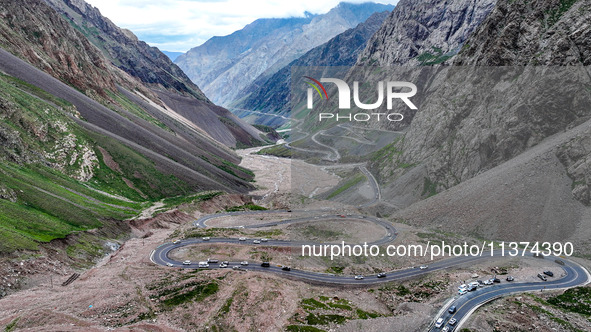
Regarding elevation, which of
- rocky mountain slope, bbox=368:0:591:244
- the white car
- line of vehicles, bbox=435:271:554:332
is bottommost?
the white car

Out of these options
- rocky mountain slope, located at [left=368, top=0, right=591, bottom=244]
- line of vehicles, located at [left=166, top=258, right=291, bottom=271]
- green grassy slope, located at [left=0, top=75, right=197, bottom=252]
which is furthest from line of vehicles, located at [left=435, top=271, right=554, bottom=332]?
green grassy slope, located at [left=0, top=75, right=197, bottom=252]

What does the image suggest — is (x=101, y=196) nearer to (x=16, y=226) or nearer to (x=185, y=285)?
(x=16, y=226)

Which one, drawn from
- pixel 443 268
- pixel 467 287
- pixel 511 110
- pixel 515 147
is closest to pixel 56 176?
pixel 443 268

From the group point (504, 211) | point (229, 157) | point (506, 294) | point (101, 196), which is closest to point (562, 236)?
point (504, 211)

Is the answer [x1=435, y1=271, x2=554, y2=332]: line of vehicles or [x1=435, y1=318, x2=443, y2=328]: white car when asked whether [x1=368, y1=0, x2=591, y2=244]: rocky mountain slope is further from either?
[x1=435, y1=318, x2=443, y2=328]: white car

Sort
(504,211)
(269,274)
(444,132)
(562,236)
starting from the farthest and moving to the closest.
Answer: (444,132) < (504,211) < (562,236) < (269,274)

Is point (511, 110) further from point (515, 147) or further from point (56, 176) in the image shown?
point (56, 176)

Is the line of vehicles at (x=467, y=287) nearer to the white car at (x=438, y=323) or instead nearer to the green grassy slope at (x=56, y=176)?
the white car at (x=438, y=323)

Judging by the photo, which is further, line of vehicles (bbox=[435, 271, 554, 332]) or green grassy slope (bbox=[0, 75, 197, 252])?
green grassy slope (bbox=[0, 75, 197, 252])
